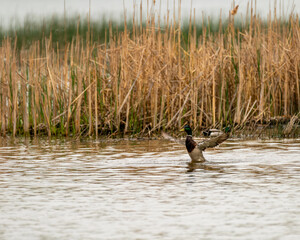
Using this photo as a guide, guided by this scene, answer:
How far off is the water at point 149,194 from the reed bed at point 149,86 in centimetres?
166

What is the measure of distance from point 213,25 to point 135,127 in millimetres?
11850

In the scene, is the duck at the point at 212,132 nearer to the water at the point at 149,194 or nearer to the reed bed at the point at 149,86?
the reed bed at the point at 149,86

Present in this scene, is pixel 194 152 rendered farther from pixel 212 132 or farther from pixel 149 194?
pixel 212 132

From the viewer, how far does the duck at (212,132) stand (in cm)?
1030

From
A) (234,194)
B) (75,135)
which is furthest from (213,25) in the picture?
(234,194)

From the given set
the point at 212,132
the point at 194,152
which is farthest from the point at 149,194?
the point at 212,132

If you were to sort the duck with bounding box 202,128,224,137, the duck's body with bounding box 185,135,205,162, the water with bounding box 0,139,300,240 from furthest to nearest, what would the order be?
the duck with bounding box 202,128,224,137
the duck's body with bounding box 185,135,205,162
the water with bounding box 0,139,300,240

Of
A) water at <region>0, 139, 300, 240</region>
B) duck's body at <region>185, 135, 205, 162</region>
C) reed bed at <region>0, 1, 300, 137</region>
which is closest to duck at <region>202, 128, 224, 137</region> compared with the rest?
reed bed at <region>0, 1, 300, 137</region>

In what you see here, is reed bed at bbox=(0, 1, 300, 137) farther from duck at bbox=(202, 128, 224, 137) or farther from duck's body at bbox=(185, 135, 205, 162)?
duck's body at bbox=(185, 135, 205, 162)

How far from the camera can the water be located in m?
4.38

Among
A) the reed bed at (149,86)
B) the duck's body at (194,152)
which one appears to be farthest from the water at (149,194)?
the reed bed at (149,86)

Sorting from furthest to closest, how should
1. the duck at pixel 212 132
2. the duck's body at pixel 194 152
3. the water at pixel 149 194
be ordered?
1. the duck at pixel 212 132
2. the duck's body at pixel 194 152
3. the water at pixel 149 194

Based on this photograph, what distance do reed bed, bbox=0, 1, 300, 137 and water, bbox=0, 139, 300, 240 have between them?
1.66 meters

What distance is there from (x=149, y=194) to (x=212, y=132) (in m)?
4.88
